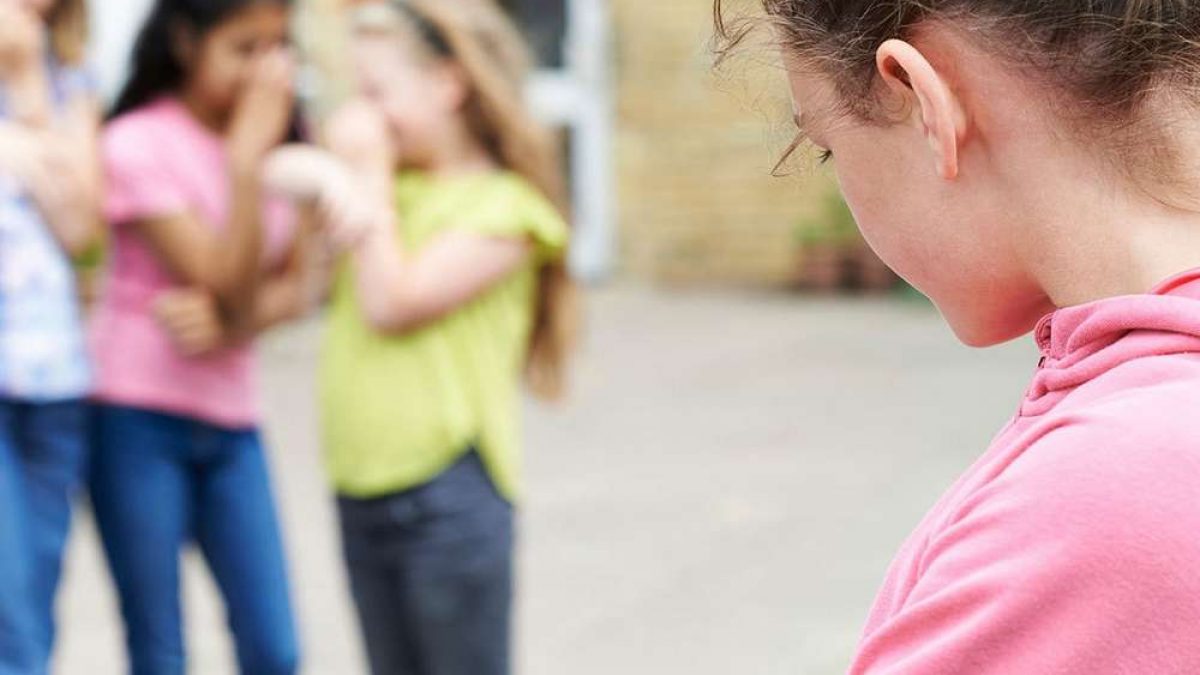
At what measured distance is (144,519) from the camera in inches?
119

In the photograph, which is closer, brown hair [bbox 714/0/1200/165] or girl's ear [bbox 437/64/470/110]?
brown hair [bbox 714/0/1200/165]

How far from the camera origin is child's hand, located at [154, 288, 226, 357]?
299 cm

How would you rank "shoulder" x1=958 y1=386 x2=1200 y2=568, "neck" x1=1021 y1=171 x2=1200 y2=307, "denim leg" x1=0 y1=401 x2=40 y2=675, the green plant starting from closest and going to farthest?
1. "shoulder" x1=958 y1=386 x2=1200 y2=568
2. "neck" x1=1021 y1=171 x2=1200 y2=307
3. "denim leg" x1=0 y1=401 x2=40 y2=675
4. the green plant

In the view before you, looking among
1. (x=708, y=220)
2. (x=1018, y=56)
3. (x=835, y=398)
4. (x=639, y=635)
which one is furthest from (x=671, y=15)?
(x=1018, y=56)

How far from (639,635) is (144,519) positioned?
70.5 inches

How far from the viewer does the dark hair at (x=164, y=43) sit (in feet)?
10.2

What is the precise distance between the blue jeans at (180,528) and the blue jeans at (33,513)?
0.09m

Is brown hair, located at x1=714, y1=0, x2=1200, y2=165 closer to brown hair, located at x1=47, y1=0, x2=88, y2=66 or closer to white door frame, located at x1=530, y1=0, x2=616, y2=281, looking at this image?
brown hair, located at x1=47, y1=0, x2=88, y2=66

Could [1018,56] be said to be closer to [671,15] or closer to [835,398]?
[835,398]

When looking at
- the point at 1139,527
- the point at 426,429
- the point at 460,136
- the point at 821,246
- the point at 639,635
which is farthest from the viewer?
the point at 821,246

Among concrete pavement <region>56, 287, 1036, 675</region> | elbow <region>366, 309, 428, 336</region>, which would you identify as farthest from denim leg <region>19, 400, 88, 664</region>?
concrete pavement <region>56, 287, 1036, 675</region>

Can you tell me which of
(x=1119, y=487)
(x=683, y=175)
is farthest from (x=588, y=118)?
(x=1119, y=487)

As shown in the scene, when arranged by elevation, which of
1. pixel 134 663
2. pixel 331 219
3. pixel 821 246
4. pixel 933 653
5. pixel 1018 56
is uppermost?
pixel 1018 56

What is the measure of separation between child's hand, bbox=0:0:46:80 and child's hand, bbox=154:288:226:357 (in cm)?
48
